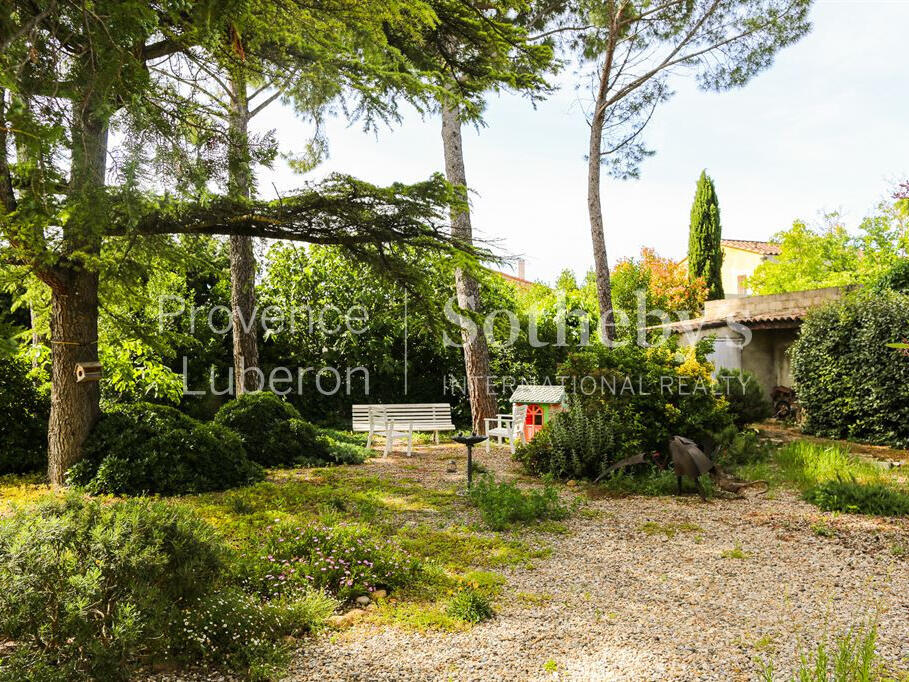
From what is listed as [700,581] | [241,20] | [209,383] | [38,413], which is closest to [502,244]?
[241,20]

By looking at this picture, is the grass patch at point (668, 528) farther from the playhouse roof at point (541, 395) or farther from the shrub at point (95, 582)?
the shrub at point (95, 582)

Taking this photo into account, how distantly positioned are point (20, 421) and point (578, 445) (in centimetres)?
726

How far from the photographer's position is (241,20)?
4.14 metres

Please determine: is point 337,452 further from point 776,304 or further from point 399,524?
point 776,304

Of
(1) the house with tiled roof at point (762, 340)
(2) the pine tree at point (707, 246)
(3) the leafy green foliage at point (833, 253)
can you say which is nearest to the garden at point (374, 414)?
(1) the house with tiled roof at point (762, 340)

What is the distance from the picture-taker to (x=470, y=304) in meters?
11.6

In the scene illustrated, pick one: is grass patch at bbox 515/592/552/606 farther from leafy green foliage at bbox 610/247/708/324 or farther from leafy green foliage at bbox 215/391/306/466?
leafy green foliage at bbox 610/247/708/324

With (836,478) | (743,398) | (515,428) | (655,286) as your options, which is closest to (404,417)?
(515,428)

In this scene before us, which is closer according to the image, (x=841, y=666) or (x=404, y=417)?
(x=841, y=666)

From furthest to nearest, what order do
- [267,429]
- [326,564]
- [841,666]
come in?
[267,429], [326,564], [841,666]

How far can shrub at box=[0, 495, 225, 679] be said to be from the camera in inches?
95.8

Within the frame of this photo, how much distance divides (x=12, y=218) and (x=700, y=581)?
648cm

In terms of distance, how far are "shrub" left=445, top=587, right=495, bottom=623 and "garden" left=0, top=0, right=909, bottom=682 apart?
36 mm

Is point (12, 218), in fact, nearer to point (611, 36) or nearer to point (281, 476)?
point (281, 476)
